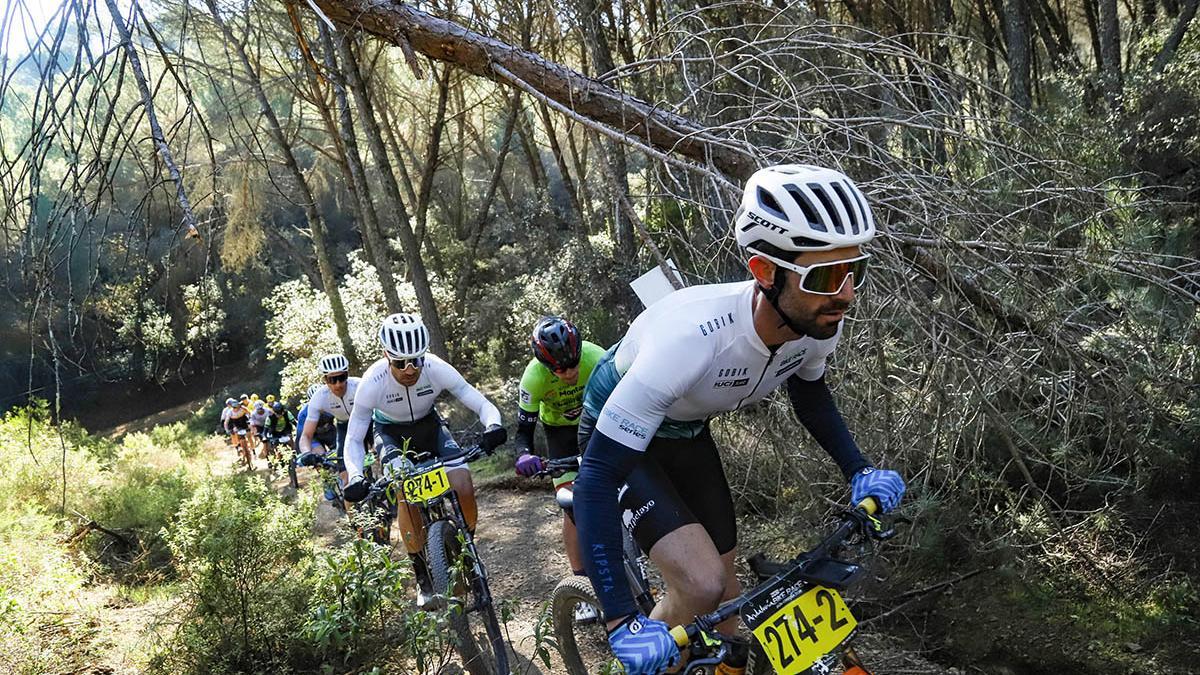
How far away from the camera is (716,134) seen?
14.4ft

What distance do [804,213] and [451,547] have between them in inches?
137

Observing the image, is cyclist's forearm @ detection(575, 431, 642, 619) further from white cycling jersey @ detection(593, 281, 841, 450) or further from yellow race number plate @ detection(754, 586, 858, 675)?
yellow race number plate @ detection(754, 586, 858, 675)

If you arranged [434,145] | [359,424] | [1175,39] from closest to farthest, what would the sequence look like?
1. [359,424]
2. [1175,39]
3. [434,145]

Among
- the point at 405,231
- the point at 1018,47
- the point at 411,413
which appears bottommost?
the point at 411,413

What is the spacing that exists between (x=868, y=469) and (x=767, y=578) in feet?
2.21

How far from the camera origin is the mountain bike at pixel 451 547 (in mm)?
4855

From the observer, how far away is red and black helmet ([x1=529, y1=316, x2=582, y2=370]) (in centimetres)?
503

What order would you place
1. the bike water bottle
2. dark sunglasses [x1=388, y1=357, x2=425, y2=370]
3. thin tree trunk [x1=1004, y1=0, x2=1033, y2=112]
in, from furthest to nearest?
thin tree trunk [x1=1004, y1=0, x2=1033, y2=112]
dark sunglasses [x1=388, y1=357, x2=425, y2=370]
the bike water bottle

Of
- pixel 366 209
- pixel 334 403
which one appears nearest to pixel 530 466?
pixel 334 403

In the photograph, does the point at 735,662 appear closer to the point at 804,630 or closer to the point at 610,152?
the point at 804,630

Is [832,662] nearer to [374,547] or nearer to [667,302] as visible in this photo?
[667,302]

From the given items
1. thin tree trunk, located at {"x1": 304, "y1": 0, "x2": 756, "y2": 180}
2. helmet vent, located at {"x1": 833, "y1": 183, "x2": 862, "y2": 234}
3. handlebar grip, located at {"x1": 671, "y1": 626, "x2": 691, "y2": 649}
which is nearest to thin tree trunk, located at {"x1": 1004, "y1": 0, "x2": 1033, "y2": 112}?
thin tree trunk, located at {"x1": 304, "y1": 0, "x2": 756, "y2": 180}

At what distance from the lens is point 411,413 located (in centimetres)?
663

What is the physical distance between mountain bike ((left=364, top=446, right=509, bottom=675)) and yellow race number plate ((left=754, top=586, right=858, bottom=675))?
2.48 m
